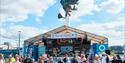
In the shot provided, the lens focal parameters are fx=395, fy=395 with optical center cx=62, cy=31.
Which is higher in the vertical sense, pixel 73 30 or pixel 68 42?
pixel 73 30

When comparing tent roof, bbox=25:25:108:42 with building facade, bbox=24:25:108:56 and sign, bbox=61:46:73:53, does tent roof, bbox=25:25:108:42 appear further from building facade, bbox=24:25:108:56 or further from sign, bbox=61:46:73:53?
sign, bbox=61:46:73:53

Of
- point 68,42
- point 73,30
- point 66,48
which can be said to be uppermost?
point 73,30

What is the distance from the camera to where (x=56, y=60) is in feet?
101

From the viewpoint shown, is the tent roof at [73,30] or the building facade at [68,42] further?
the tent roof at [73,30]

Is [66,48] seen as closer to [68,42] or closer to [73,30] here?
→ [68,42]

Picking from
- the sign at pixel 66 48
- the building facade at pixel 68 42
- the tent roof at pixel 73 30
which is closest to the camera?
the building facade at pixel 68 42

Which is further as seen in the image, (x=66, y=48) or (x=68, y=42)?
(x=66, y=48)

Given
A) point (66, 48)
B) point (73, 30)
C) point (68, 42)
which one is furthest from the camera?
point (73, 30)

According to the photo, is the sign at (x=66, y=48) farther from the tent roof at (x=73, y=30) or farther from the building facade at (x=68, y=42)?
the tent roof at (x=73, y=30)

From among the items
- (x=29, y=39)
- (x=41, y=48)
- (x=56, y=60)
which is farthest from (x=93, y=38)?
(x=56, y=60)

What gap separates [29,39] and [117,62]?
106 feet

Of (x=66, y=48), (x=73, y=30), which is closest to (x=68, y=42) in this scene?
(x=66, y=48)

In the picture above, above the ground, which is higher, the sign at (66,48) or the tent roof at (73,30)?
the tent roof at (73,30)

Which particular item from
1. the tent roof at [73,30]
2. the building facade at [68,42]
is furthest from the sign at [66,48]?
the tent roof at [73,30]
